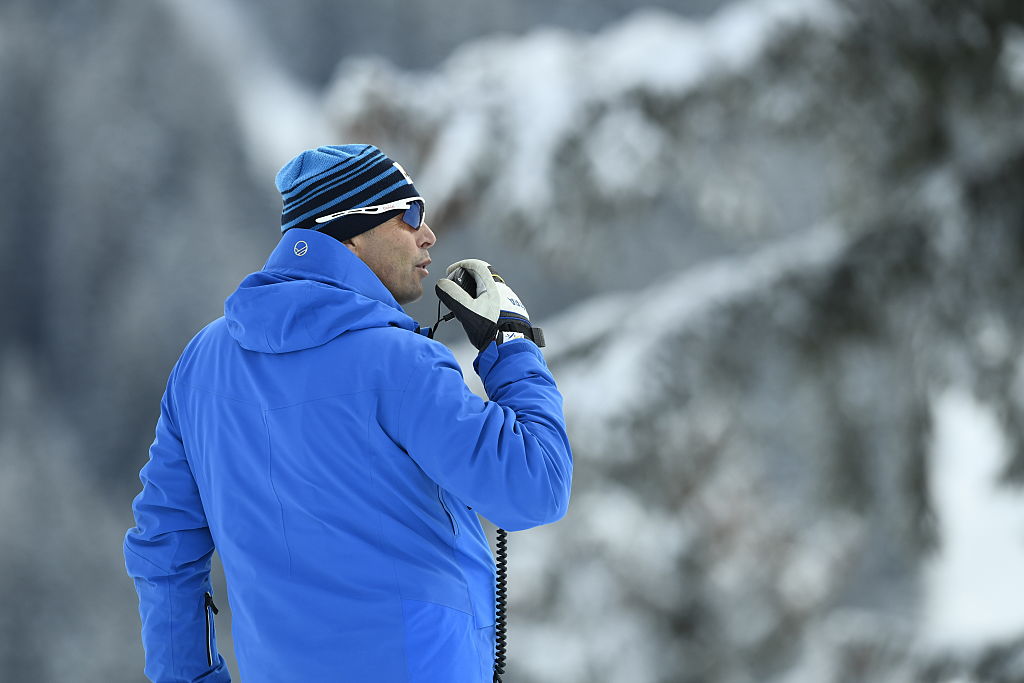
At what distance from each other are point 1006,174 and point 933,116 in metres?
0.34

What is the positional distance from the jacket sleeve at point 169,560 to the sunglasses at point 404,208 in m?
0.20

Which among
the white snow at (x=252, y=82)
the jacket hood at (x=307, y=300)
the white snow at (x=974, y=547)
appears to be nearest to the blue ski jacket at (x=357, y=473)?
the jacket hood at (x=307, y=300)

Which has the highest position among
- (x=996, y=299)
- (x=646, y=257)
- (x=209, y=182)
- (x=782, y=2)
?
(x=646, y=257)

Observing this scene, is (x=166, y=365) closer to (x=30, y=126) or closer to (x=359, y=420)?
(x=30, y=126)

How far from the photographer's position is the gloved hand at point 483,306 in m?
0.75

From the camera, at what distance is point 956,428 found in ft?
18.3

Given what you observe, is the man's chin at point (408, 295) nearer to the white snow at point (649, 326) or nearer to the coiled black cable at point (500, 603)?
the coiled black cable at point (500, 603)

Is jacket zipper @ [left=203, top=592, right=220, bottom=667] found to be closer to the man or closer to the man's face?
the man

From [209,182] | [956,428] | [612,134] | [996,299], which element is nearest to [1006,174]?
[996,299]

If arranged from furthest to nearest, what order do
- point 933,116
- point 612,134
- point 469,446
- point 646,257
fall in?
point 646,257 → point 933,116 → point 612,134 → point 469,446

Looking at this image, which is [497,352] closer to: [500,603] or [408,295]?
[408,295]

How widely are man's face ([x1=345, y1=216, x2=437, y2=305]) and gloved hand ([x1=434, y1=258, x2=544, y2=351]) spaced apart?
2 centimetres

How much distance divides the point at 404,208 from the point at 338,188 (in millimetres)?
50

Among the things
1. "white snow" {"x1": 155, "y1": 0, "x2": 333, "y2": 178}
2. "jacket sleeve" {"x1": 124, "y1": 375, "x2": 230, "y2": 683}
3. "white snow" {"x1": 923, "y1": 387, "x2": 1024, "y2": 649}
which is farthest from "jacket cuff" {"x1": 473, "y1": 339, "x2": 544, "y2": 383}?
"white snow" {"x1": 923, "y1": 387, "x2": 1024, "y2": 649}
